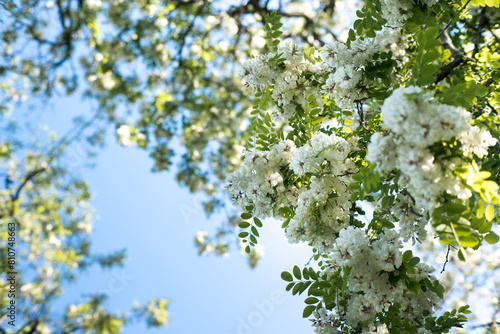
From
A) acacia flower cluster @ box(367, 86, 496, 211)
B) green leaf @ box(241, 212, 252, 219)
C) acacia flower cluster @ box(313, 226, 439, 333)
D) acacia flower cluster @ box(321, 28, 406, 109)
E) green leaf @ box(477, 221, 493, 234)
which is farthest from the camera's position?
green leaf @ box(241, 212, 252, 219)

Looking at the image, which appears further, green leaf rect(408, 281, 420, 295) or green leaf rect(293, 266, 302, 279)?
green leaf rect(293, 266, 302, 279)

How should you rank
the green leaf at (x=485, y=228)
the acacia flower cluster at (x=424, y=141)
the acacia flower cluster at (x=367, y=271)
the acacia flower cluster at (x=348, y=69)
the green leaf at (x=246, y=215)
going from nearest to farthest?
the acacia flower cluster at (x=424, y=141) < the green leaf at (x=485, y=228) < the acacia flower cluster at (x=367, y=271) < the acacia flower cluster at (x=348, y=69) < the green leaf at (x=246, y=215)

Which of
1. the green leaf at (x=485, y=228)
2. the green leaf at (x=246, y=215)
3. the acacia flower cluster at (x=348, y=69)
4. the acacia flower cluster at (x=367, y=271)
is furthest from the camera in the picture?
the green leaf at (x=246, y=215)

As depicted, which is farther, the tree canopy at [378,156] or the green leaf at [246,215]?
the green leaf at [246,215]

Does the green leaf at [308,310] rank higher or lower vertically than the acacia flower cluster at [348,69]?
lower

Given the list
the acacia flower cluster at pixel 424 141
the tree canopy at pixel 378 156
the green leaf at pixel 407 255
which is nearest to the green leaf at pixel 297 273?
the tree canopy at pixel 378 156

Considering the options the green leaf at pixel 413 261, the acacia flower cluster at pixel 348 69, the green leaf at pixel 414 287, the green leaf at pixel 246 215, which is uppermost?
the acacia flower cluster at pixel 348 69

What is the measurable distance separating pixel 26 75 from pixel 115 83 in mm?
2861

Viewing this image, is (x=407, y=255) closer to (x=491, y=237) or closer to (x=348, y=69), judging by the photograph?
(x=491, y=237)

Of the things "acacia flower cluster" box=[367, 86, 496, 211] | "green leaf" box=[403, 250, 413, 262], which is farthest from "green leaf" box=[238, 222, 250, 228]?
"acacia flower cluster" box=[367, 86, 496, 211]

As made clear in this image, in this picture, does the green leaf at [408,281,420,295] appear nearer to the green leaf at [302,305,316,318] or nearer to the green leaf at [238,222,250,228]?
the green leaf at [302,305,316,318]

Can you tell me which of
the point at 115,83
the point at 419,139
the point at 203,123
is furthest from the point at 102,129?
the point at 419,139

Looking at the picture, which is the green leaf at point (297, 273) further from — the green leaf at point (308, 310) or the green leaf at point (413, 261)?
the green leaf at point (413, 261)

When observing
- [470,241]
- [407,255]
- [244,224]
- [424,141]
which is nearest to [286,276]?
[244,224]
